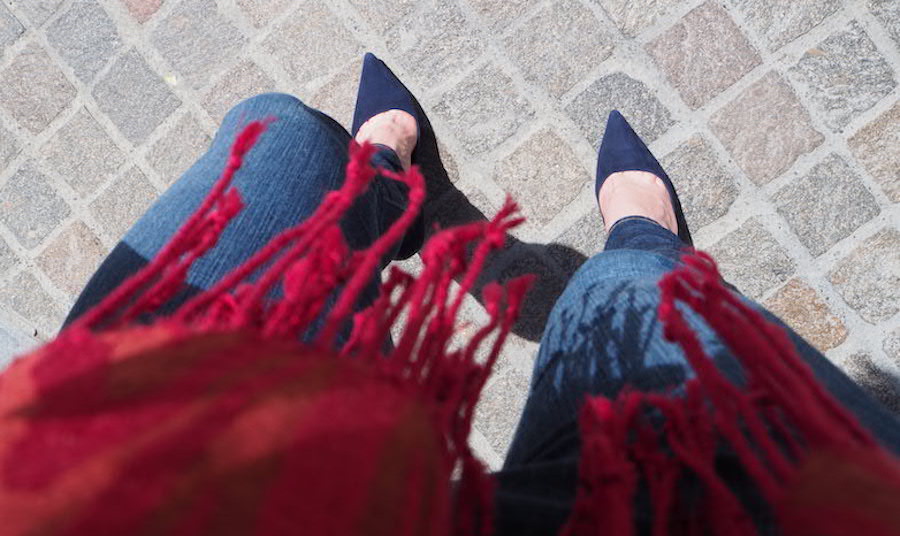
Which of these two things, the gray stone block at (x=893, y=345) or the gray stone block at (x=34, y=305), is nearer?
the gray stone block at (x=893, y=345)

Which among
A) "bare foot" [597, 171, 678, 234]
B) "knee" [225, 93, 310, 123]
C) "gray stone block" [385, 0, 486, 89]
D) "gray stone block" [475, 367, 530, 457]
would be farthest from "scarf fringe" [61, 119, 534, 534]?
"gray stone block" [385, 0, 486, 89]

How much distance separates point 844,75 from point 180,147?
1.98m

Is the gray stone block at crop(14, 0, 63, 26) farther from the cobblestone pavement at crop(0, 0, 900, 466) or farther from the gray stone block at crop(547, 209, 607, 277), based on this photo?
the gray stone block at crop(547, 209, 607, 277)

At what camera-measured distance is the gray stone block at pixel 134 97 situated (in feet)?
7.11

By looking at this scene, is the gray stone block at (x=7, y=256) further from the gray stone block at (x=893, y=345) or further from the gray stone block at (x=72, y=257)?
the gray stone block at (x=893, y=345)

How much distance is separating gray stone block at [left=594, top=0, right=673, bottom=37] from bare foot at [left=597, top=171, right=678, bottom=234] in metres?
0.43

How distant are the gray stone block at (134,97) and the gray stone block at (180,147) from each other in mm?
63

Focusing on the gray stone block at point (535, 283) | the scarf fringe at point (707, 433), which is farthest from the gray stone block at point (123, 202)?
the scarf fringe at point (707, 433)

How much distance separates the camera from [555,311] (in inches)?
56.8

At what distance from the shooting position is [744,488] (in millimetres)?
870

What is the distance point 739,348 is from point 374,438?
1.81 ft

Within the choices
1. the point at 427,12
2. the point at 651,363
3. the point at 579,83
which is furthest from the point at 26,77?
the point at 651,363

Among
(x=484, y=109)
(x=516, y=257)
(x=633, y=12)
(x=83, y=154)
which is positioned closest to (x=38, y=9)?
(x=83, y=154)

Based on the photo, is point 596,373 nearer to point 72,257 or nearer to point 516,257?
point 516,257
